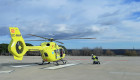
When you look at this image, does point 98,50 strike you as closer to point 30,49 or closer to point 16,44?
point 30,49

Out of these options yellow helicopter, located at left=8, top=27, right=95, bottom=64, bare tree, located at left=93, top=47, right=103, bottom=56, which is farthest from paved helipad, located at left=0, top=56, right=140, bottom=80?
bare tree, located at left=93, top=47, right=103, bottom=56

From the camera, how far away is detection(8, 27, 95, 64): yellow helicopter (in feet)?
52.6

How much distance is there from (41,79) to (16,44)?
7.32 meters

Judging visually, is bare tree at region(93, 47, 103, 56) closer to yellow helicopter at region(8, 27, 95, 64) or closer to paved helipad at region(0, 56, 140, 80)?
yellow helicopter at region(8, 27, 95, 64)

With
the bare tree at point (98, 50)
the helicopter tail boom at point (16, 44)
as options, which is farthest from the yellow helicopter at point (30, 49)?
the bare tree at point (98, 50)

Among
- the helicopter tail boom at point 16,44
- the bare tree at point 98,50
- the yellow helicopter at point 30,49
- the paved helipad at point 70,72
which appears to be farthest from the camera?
the bare tree at point 98,50

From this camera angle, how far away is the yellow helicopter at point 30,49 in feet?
52.6

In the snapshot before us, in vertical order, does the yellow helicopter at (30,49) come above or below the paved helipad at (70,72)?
above

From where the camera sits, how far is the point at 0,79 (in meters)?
10.4

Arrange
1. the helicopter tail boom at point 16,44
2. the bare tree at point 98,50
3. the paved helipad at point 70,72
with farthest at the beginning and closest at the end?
1. the bare tree at point 98,50
2. the helicopter tail boom at point 16,44
3. the paved helipad at point 70,72

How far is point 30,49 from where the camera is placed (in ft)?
60.2

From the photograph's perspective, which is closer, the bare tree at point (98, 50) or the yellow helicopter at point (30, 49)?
the yellow helicopter at point (30, 49)

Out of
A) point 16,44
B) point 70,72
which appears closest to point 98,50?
point 16,44

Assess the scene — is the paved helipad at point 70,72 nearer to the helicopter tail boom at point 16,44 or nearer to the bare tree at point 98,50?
the helicopter tail boom at point 16,44
